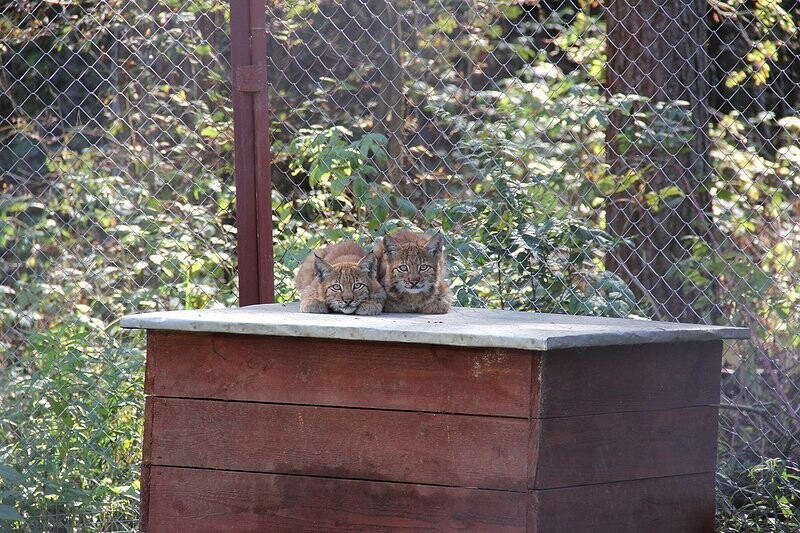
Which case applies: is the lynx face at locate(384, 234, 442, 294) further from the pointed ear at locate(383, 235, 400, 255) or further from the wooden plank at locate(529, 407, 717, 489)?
the wooden plank at locate(529, 407, 717, 489)

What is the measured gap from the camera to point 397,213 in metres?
4.11

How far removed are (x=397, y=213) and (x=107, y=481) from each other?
5.13ft

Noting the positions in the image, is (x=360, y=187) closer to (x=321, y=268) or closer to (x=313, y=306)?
(x=321, y=268)

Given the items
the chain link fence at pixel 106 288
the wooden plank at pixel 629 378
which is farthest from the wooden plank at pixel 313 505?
the chain link fence at pixel 106 288

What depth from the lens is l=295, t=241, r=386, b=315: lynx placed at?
3.34 metres

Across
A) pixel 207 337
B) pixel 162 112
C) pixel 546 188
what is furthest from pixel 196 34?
pixel 207 337

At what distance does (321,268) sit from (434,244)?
1.38 ft

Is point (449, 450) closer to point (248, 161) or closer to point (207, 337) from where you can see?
point (207, 337)

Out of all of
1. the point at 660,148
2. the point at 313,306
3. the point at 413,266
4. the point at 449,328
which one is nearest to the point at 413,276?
the point at 413,266

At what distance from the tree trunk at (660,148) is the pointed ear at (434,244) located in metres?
1.00

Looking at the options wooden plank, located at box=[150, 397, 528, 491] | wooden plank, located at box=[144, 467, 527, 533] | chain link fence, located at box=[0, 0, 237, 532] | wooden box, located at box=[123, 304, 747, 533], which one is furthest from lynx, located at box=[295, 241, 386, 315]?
chain link fence, located at box=[0, 0, 237, 532]

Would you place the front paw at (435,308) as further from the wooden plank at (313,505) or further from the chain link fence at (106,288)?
the chain link fence at (106,288)

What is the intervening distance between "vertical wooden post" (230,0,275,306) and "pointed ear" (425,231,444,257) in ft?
1.86

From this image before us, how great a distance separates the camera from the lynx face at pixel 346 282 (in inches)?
131
